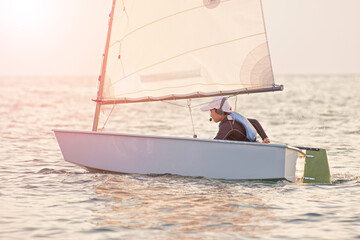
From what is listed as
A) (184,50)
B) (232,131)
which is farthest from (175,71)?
(232,131)

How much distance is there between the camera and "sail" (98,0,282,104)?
33.9 ft

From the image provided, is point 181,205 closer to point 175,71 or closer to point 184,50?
point 175,71

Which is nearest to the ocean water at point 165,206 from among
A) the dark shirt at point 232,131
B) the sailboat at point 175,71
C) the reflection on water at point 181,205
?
the reflection on water at point 181,205

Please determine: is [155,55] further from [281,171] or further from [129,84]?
[281,171]

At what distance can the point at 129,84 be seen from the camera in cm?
1071

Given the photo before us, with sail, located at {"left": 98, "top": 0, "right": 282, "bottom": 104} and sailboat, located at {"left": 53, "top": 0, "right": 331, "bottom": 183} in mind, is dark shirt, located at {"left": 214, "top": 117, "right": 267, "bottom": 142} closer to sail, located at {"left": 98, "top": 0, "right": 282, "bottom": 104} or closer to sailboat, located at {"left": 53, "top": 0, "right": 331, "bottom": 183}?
sailboat, located at {"left": 53, "top": 0, "right": 331, "bottom": 183}

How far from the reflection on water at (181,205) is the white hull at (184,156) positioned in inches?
7.8

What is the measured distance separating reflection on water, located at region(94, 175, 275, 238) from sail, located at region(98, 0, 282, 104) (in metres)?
1.59

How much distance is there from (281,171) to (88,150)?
3.17 m

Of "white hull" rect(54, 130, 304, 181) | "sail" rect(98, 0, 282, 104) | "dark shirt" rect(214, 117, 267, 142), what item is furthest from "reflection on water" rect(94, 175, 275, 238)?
"sail" rect(98, 0, 282, 104)

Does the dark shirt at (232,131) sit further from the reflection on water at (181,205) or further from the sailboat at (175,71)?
the reflection on water at (181,205)

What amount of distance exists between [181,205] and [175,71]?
299 centimetres

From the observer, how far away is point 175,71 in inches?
417

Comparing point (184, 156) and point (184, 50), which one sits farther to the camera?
point (184, 50)
